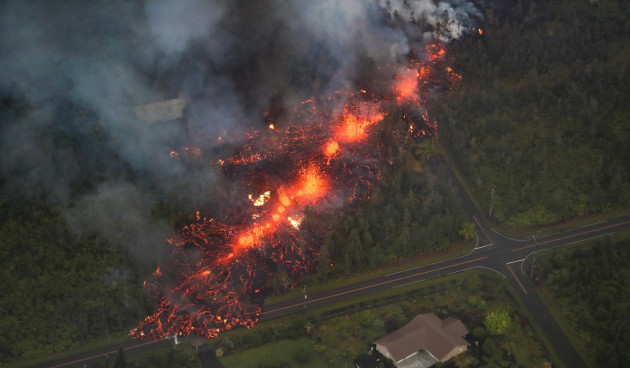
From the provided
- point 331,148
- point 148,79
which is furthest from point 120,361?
point 148,79

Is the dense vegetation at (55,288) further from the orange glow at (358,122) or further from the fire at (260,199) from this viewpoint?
the orange glow at (358,122)

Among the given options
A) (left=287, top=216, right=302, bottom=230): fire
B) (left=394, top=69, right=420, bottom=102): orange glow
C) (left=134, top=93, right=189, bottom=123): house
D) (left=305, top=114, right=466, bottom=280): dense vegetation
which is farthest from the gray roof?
(left=134, top=93, right=189, bottom=123): house

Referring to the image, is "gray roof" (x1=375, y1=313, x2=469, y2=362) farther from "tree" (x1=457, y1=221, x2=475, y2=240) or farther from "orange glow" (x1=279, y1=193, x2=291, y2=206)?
"orange glow" (x1=279, y1=193, x2=291, y2=206)

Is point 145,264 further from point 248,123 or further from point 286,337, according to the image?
point 248,123

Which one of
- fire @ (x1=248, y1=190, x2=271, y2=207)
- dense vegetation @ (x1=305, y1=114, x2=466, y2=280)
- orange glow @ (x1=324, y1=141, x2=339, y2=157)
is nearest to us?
dense vegetation @ (x1=305, y1=114, x2=466, y2=280)

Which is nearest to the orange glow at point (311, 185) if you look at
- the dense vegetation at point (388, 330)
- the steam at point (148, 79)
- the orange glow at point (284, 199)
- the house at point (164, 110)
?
the orange glow at point (284, 199)

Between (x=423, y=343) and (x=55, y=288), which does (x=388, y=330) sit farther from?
(x=55, y=288)
